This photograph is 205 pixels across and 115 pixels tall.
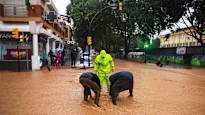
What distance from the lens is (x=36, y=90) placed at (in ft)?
44.3

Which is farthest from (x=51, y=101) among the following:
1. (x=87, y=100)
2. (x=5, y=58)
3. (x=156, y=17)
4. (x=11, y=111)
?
(x=156, y=17)

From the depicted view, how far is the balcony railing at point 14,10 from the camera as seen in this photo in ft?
88.2

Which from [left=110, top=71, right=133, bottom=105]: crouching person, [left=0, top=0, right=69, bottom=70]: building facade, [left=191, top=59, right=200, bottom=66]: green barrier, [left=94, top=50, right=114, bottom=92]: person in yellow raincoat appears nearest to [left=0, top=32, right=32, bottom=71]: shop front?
[left=0, top=0, right=69, bottom=70]: building facade

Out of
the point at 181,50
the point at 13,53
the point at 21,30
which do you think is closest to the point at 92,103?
the point at 21,30

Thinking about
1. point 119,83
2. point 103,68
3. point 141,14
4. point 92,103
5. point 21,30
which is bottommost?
point 92,103

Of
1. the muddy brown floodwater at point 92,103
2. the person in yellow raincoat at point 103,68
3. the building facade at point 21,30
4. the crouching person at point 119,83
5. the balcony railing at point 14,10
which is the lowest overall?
the muddy brown floodwater at point 92,103

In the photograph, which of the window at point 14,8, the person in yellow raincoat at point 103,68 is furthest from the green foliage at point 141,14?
the person in yellow raincoat at point 103,68

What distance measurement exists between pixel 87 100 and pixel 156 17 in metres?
30.3

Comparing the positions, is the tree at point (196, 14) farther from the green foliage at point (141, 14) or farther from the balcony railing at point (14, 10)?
the balcony railing at point (14, 10)

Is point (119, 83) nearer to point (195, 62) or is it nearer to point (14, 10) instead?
point (14, 10)

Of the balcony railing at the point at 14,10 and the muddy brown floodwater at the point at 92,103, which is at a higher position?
the balcony railing at the point at 14,10

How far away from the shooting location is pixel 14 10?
27016mm

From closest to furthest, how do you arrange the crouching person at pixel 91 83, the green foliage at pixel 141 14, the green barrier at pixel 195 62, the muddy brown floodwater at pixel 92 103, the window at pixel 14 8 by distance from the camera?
the muddy brown floodwater at pixel 92 103 < the crouching person at pixel 91 83 < the window at pixel 14 8 < the green barrier at pixel 195 62 < the green foliage at pixel 141 14

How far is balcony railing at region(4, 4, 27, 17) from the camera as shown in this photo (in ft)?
88.2
